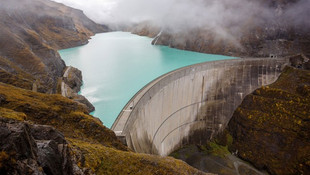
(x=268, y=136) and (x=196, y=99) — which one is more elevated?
(x=196, y=99)

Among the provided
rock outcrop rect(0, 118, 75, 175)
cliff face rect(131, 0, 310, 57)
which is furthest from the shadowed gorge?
cliff face rect(131, 0, 310, 57)

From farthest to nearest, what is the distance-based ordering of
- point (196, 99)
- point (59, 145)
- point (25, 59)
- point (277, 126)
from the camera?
1. point (196, 99)
2. point (277, 126)
3. point (25, 59)
4. point (59, 145)

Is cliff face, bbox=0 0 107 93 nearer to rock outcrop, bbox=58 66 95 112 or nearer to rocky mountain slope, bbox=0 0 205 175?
rocky mountain slope, bbox=0 0 205 175

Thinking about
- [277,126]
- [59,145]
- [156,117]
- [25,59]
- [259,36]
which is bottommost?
[277,126]

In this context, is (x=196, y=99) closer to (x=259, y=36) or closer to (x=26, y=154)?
(x=26, y=154)

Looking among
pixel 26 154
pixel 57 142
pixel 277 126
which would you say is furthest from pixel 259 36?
pixel 26 154

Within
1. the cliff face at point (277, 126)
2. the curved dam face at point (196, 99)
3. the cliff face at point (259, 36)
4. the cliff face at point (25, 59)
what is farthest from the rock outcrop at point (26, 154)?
the cliff face at point (259, 36)
